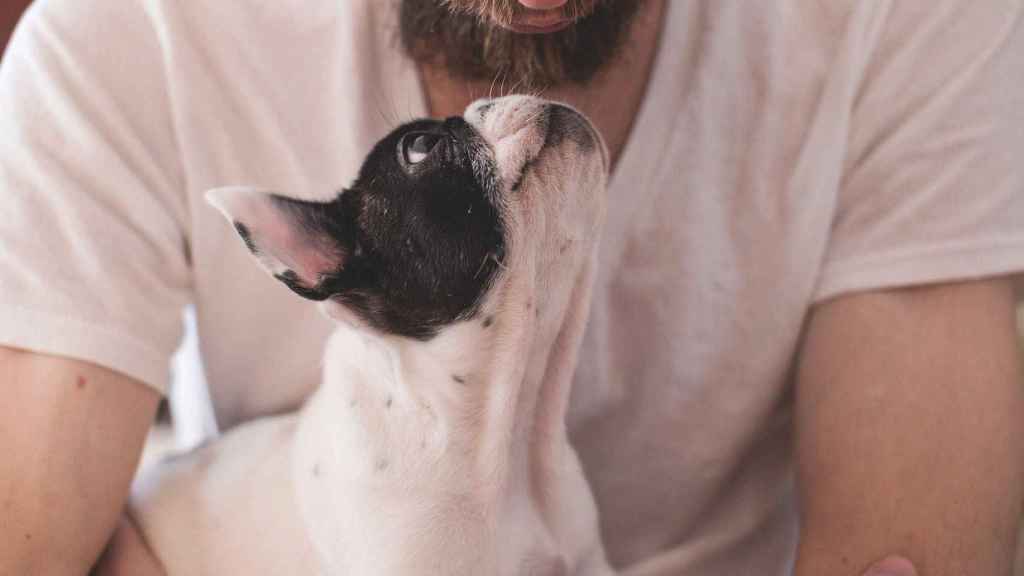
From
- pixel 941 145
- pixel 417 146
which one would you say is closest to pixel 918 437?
pixel 941 145

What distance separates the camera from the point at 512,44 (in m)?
0.80

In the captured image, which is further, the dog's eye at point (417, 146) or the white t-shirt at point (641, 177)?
the white t-shirt at point (641, 177)

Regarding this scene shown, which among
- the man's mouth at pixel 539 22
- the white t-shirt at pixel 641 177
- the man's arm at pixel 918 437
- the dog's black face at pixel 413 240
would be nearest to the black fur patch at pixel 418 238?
the dog's black face at pixel 413 240

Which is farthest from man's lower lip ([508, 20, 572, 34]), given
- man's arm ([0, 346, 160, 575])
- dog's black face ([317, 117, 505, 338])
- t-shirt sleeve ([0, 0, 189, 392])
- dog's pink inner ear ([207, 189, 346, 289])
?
man's arm ([0, 346, 160, 575])

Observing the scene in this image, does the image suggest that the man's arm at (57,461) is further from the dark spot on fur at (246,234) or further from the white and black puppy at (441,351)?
the dark spot on fur at (246,234)

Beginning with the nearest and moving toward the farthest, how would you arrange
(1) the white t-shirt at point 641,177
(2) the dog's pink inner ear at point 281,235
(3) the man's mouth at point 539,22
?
(2) the dog's pink inner ear at point 281,235 → (3) the man's mouth at point 539,22 → (1) the white t-shirt at point 641,177

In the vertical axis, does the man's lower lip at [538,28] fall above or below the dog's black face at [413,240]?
above

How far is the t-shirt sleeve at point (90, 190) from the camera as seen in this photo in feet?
2.67

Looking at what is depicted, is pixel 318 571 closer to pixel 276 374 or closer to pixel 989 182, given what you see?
pixel 276 374

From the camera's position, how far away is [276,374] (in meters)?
0.98

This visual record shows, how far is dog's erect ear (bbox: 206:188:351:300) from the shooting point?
63 centimetres

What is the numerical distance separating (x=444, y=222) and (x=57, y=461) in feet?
1.29

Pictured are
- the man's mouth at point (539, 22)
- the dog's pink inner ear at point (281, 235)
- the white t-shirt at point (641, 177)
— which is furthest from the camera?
the white t-shirt at point (641, 177)

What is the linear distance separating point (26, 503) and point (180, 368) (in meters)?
0.46
